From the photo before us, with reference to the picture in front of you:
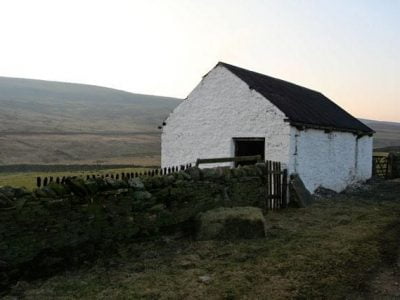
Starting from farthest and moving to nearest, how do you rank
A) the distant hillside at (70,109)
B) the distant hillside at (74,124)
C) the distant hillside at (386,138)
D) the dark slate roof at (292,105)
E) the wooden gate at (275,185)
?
the distant hillside at (386,138) < the distant hillside at (70,109) < the distant hillside at (74,124) < the dark slate roof at (292,105) < the wooden gate at (275,185)

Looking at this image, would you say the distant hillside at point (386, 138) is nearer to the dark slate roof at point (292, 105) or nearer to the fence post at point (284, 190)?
the dark slate roof at point (292, 105)

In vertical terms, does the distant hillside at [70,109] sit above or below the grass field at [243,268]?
above

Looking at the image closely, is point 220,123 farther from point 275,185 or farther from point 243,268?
point 243,268

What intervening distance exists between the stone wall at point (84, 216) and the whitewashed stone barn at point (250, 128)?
5633 mm

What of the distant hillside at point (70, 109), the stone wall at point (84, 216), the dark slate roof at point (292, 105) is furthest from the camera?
the distant hillside at point (70, 109)

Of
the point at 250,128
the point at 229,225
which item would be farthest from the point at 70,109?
the point at 229,225

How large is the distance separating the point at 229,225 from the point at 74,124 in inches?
3078

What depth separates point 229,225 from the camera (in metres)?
9.70

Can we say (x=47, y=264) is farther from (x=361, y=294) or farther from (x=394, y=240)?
(x=394, y=240)

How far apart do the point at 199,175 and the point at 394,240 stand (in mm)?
4700

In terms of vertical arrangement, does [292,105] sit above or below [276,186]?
above

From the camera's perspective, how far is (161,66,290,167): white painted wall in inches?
→ 622

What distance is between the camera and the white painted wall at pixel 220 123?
15797mm

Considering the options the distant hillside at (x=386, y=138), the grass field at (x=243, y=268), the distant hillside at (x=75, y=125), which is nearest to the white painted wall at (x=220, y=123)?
the grass field at (x=243, y=268)
